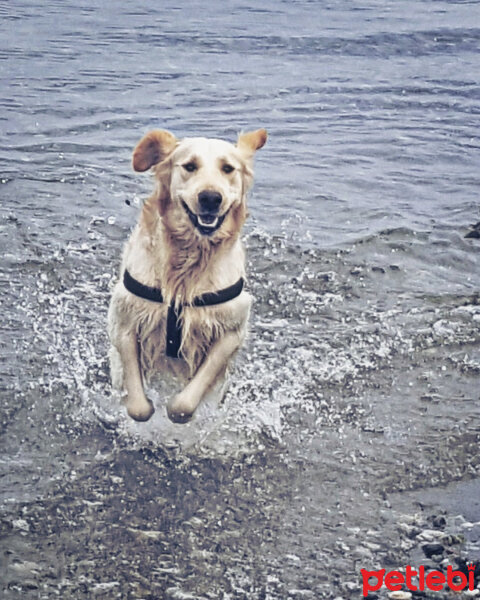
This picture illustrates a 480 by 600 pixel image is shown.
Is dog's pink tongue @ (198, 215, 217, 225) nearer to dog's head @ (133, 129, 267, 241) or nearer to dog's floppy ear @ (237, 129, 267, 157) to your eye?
dog's head @ (133, 129, 267, 241)

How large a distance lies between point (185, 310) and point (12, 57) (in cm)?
1083

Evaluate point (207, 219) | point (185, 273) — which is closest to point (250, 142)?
point (207, 219)

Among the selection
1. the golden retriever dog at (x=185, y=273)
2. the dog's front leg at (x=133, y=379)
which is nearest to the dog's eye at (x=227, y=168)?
the golden retriever dog at (x=185, y=273)

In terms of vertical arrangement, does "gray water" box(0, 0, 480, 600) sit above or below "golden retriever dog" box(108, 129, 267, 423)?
below

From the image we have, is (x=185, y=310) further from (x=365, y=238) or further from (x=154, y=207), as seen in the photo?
(x=365, y=238)

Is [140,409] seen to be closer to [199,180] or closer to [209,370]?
[209,370]

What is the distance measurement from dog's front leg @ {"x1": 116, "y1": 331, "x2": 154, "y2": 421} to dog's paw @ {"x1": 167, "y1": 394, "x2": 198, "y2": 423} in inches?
5.4

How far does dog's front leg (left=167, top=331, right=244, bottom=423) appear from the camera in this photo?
16.0ft

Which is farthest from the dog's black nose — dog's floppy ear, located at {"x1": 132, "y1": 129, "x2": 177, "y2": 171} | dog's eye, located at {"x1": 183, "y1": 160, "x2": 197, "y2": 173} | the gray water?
the gray water

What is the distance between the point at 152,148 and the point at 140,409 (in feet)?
4.33

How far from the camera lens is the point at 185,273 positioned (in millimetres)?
4816

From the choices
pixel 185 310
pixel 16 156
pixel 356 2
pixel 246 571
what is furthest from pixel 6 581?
pixel 356 2

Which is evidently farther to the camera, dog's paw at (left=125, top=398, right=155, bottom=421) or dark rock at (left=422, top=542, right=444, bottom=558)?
dog's paw at (left=125, top=398, right=155, bottom=421)

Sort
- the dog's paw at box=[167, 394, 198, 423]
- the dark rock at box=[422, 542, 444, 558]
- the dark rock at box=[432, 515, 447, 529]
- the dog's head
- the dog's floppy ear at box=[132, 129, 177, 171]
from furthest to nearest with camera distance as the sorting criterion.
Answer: the dog's paw at box=[167, 394, 198, 423]
the dog's floppy ear at box=[132, 129, 177, 171]
the dark rock at box=[432, 515, 447, 529]
the dog's head
the dark rock at box=[422, 542, 444, 558]
